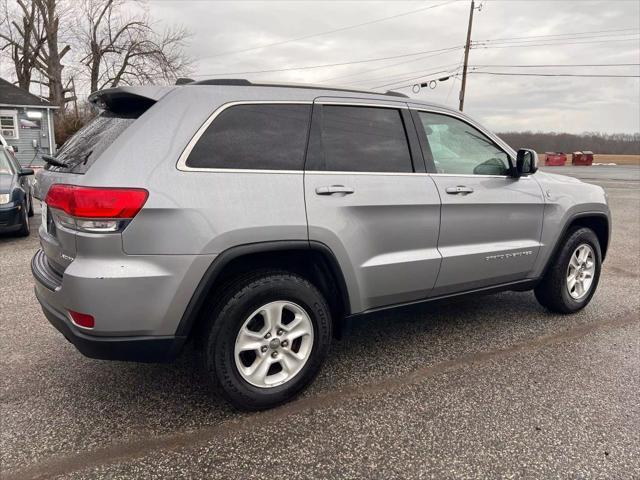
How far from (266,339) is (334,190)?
A: 3.08ft

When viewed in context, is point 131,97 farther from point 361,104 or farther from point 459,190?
point 459,190

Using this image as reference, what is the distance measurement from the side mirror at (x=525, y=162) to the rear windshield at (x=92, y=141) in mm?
2770

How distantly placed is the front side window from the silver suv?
0.05 feet

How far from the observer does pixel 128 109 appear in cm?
277

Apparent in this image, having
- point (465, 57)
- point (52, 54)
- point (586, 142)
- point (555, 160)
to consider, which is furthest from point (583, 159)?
point (52, 54)

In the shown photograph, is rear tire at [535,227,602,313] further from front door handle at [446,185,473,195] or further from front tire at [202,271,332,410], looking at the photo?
front tire at [202,271,332,410]

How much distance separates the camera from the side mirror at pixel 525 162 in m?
3.73

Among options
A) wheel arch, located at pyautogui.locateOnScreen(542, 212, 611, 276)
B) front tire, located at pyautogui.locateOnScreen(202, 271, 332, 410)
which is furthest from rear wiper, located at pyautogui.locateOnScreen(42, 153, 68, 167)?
wheel arch, located at pyautogui.locateOnScreen(542, 212, 611, 276)

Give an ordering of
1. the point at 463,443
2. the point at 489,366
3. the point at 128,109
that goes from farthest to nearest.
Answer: the point at 489,366 < the point at 128,109 < the point at 463,443

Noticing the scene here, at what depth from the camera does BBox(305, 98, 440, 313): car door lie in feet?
9.31

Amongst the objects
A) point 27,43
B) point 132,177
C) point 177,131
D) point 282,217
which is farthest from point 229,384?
point 27,43

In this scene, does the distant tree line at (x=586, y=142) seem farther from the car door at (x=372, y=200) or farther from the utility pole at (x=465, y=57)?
the car door at (x=372, y=200)

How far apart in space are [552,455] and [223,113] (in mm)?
2450

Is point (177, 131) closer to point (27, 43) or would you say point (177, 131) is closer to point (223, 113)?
point (223, 113)
